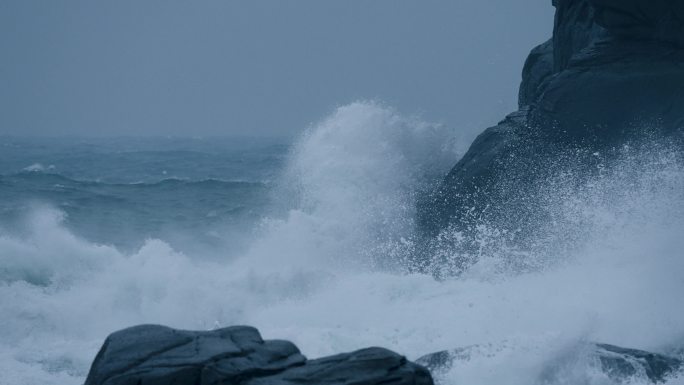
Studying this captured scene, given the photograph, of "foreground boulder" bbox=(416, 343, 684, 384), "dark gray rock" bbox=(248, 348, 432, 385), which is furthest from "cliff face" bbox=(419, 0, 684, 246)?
"dark gray rock" bbox=(248, 348, 432, 385)

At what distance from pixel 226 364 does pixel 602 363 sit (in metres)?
3.51

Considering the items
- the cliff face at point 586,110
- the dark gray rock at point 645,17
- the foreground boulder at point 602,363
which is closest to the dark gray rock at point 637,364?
the foreground boulder at point 602,363

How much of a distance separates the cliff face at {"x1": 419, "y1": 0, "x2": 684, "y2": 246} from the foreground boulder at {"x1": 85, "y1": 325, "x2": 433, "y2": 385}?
7.53 meters

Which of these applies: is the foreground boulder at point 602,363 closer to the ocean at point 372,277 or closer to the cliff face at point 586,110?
the ocean at point 372,277

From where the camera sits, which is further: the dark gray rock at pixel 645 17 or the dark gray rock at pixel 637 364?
the dark gray rock at pixel 645 17

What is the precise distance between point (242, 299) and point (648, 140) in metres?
6.37

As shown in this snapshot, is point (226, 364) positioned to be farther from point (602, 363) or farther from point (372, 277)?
point (372, 277)

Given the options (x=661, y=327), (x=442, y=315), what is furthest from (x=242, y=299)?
(x=661, y=327)

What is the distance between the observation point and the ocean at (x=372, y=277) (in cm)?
780

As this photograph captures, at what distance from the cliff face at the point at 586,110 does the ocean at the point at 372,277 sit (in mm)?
390

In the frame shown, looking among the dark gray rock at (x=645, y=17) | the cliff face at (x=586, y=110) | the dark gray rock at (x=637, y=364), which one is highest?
the dark gray rock at (x=645, y=17)

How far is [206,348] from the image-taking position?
15.1 feet

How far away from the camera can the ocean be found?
7797 millimetres

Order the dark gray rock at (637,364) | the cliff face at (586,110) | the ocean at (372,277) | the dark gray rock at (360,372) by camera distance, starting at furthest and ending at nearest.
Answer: the cliff face at (586,110), the ocean at (372,277), the dark gray rock at (637,364), the dark gray rock at (360,372)
